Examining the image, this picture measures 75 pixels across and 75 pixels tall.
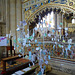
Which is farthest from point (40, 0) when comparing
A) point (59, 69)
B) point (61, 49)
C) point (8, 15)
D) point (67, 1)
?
point (59, 69)

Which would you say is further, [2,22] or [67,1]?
[2,22]

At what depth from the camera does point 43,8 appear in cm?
493

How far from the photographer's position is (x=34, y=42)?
5605 mm

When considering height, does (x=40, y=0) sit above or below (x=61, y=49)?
above

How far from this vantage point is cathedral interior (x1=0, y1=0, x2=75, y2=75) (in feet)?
10.3

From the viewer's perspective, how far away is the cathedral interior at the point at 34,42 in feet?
10.3

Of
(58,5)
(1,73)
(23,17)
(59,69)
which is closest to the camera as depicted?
(1,73)

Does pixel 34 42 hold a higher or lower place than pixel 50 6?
lower

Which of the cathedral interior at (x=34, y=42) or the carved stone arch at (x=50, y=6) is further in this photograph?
the carved stone arch at (x=50, y=6)

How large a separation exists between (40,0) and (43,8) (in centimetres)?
56

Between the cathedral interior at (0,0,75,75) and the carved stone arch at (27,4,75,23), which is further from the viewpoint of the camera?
the carved stone arch at (27,4,75,23)

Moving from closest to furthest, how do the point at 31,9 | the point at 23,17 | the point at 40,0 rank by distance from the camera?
the point at 40,0 < the point at 31,9 < the point at 23,17

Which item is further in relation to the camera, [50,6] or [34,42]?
[34,42]

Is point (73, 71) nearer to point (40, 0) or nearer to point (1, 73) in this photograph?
point (1, 73)
